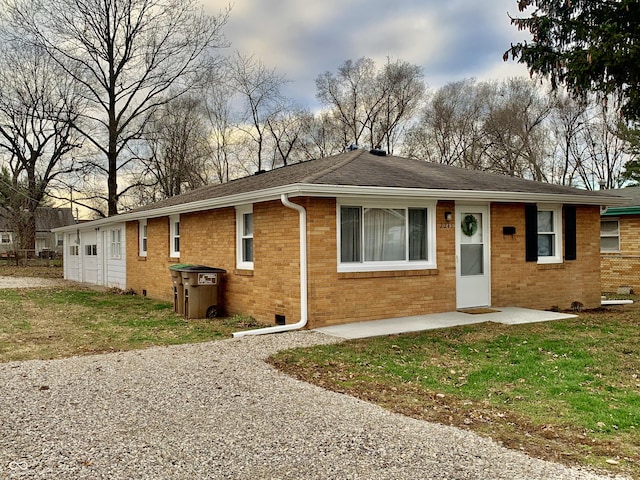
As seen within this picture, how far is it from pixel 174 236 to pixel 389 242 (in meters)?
6.78

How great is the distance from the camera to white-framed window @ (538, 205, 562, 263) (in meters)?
12.2

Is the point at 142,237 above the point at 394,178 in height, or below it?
below

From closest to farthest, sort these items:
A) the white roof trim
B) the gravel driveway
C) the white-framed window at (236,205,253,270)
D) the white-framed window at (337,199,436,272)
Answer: the gravel driveway < the white roof trim < the white-framed window at (337,199,436,272) < the white-framed window at (236,205,253,270)

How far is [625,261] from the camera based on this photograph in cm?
1744

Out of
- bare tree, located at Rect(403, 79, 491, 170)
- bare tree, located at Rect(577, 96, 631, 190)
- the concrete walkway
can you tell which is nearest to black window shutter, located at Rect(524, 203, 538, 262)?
the concrete walkway

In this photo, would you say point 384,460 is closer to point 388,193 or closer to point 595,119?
point 388,193

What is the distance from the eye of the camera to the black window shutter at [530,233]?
11.8 m

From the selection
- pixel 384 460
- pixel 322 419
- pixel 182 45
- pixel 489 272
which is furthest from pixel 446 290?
pixel 182 45

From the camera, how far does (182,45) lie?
28.9m

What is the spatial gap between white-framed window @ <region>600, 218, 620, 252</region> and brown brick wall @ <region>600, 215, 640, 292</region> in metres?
0.15

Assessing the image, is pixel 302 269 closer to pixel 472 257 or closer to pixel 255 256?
pixel 255 256

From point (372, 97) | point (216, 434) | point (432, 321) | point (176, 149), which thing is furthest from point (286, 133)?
point (216, 434)

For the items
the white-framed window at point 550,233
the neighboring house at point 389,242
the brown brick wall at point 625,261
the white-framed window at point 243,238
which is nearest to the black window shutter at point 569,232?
the neighboring house at point 389,242

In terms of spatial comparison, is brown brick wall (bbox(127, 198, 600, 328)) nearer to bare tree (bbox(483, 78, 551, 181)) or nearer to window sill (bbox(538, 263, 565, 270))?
window sill (bbox(538, 263, 565, 270))
